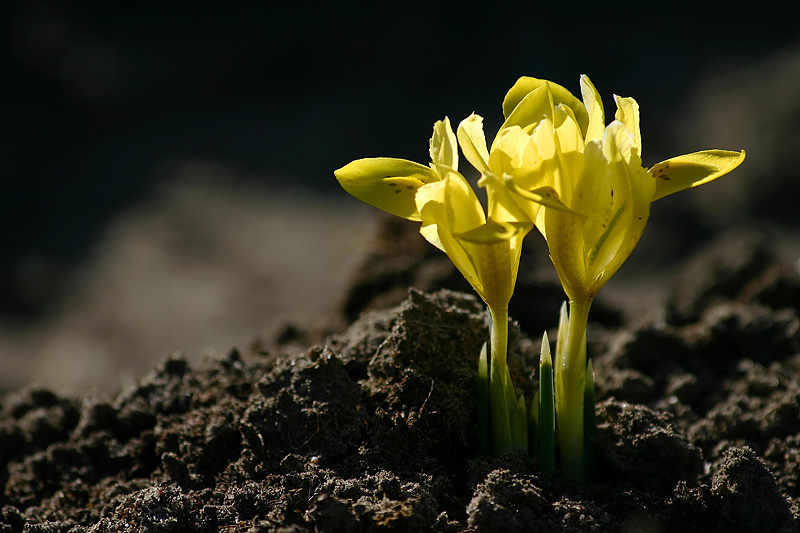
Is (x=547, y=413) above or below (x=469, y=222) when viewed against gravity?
below

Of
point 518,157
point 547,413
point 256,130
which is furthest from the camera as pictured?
point 256,130

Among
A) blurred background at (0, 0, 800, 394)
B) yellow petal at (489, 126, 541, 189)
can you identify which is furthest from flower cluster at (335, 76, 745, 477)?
blurred background at (0, 0, 800, 394)

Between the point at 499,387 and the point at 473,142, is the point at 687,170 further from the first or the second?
the point at 499,387

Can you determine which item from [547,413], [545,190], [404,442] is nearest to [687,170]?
[545,190]

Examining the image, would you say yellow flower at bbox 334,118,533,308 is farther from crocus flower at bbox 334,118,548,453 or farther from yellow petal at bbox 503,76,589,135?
yellow petal at bbox 503,76,589,135

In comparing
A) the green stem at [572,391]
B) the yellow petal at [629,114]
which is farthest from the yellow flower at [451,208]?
the yellow petal at [629,114]

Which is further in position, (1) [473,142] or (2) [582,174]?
(1) [473,142]
